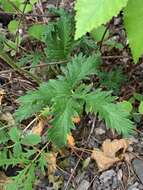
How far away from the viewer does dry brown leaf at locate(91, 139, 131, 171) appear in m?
1.73

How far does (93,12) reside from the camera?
931 mm

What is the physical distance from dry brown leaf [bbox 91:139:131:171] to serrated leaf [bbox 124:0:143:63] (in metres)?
0.60

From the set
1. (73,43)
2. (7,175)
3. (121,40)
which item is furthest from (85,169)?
(121,40)

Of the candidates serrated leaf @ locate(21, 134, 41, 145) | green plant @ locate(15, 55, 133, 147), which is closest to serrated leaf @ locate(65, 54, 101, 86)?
green plant @ locate(15, 55, 133, 147)

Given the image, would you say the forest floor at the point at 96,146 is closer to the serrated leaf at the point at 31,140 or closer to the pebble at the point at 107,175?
the pebble at the point at 107,175

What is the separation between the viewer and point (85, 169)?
177 centimetres

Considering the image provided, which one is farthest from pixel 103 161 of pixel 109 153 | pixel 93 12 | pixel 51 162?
pixel 93 12

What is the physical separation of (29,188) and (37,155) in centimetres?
16

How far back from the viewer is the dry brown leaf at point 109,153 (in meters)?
1.73

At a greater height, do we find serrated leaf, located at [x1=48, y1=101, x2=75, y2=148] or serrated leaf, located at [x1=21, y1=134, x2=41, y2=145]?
serrated leaf, located at [x1=48, y1=101, x2=75, y2=148]

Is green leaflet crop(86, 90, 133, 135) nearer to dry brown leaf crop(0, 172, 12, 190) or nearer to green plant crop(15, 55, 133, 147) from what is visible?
green plant crop(15, 55, 133, 147)

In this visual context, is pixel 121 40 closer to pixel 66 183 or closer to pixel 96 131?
pixel 96 131

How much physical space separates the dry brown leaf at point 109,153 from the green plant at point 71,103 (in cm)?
27

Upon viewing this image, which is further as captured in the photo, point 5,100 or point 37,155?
point 5,100
